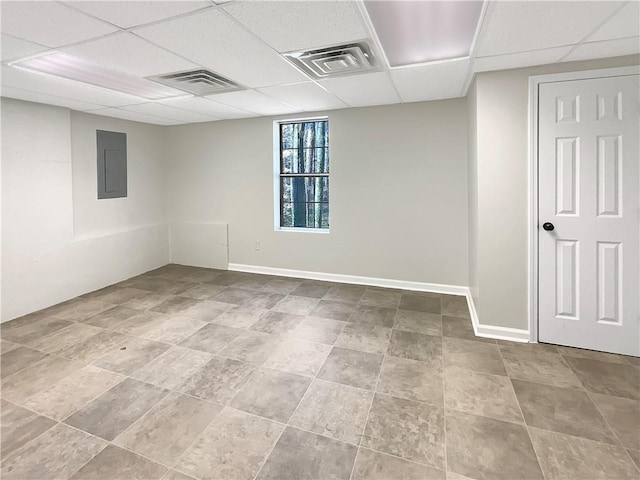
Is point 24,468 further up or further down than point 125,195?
further down

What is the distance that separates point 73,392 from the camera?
2.36 m

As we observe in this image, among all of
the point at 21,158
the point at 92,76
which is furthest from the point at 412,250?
the point at 21,158

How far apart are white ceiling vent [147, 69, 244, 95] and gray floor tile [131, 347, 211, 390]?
2404 mm

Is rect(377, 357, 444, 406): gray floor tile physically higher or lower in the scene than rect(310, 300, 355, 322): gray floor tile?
lower

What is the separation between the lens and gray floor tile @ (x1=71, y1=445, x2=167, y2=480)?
167 cm

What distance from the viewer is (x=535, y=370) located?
256cm

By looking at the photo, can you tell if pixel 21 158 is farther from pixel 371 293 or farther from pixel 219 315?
pixel 371 293

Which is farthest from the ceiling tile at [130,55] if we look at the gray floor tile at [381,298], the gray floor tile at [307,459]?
the gray floor tile at [381,298]

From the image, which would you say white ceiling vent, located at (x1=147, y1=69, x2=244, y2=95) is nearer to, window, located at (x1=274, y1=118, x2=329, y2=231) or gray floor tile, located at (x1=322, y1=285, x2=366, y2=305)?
window, located at (x1=274, y1=118, x2=329, y2=231)

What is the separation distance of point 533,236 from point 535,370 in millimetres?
1110

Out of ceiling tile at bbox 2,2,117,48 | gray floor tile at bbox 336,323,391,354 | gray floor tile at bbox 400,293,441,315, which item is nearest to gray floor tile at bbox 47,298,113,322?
ceiling tile at bbox 2,2,117,48

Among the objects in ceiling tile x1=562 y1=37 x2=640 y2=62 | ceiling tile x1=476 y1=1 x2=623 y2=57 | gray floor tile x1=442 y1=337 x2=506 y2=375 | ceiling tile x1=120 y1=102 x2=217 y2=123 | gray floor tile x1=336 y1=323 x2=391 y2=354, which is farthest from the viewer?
ceiling tile x1=120 y1=102 x2=217 y2=123

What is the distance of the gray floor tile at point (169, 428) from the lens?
1837 millimetres

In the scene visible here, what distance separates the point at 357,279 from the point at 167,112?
342cm
